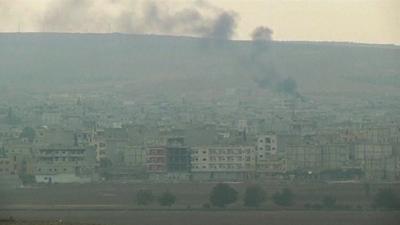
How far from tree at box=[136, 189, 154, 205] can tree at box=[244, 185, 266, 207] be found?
137 cm

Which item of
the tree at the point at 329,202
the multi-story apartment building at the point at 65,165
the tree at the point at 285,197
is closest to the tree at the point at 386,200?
the tree at the point at 329,202

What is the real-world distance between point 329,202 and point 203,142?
1996 mm

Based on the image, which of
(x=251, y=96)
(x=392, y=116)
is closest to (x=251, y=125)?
(x=251, y=96)

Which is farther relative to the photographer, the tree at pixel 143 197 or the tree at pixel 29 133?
the tree at pixel 29 133

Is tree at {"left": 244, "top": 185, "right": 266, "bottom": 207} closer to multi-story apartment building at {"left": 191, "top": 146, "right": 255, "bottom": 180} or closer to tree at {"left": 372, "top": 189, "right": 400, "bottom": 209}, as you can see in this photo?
multi-story apartment building at {"left": 191, "top": 146, "right": 255, "bottom": 180}

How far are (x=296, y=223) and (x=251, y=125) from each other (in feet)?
5.21

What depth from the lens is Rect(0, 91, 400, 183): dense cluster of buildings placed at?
1939cm

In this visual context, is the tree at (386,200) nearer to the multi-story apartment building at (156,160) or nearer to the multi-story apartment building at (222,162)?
the multi-story apartment building at (222,162)

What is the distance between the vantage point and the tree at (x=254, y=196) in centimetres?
1925

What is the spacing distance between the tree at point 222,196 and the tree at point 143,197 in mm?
891

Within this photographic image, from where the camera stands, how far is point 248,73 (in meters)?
20.4

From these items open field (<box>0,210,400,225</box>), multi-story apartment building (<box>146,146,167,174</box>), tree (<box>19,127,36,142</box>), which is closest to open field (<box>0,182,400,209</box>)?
open field (<box>0,210,400,225</box>)

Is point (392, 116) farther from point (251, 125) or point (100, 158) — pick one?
point (100, 158)

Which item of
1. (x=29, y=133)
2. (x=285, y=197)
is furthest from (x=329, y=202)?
(x=29, y=133)
